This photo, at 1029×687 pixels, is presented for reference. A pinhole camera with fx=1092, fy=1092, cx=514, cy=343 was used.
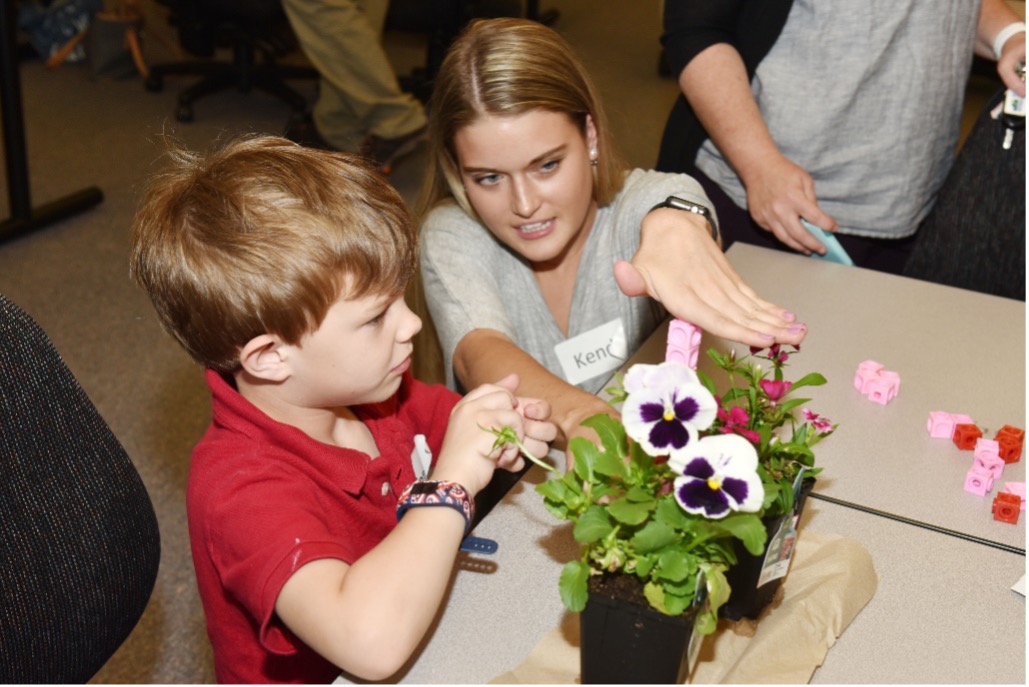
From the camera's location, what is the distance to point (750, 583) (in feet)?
3.19

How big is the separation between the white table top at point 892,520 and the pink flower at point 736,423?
0.81 feet

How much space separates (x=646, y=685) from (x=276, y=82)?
4033 mm

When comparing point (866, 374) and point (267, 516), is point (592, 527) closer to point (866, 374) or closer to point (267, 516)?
point (267, 516)

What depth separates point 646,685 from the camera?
34.5 inches

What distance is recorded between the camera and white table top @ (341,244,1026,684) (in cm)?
99

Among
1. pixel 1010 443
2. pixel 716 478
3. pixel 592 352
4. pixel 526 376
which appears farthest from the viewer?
pixel 592 352

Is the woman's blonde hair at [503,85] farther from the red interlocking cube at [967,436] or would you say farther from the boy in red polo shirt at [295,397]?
the red interlocking cube at [967,436]

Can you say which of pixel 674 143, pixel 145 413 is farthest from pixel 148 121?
pixel 674 143

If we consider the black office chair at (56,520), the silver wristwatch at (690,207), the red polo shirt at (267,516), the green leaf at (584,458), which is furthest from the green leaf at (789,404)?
the black office chair at (56,520)

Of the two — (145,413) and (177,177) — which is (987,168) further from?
(145,413)

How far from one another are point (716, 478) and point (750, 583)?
222mm

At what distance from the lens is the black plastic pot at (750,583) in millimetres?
952

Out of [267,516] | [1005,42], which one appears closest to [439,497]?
[267,516]

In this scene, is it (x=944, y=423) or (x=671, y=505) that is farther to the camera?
(x=944, y=423)
